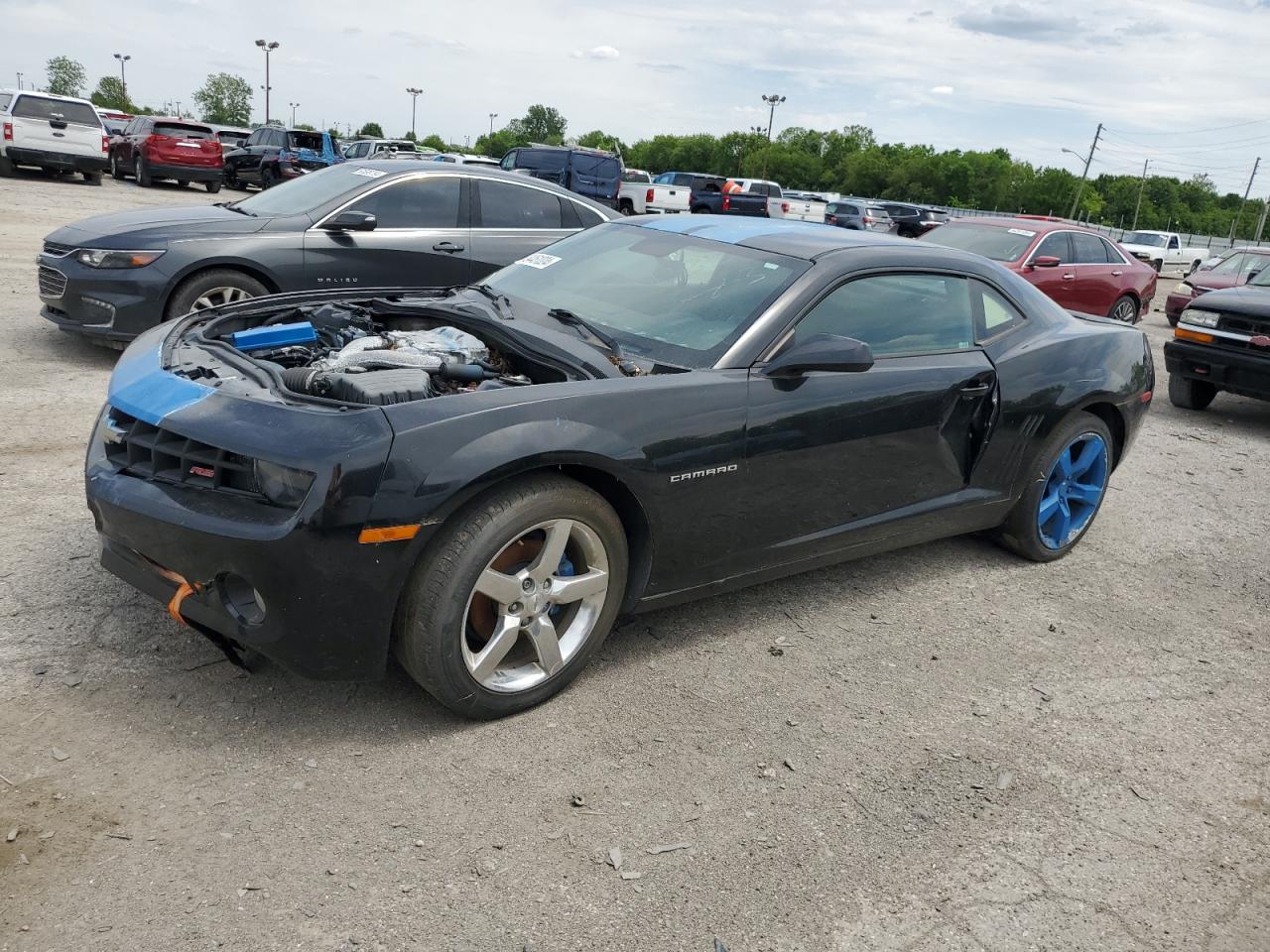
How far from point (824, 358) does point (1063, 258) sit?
1035 cm

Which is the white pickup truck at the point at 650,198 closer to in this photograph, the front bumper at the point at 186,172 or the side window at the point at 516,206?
the front bumper at the point at 186,172

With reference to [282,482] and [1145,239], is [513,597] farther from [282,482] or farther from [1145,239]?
[1145,239]

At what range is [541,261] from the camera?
15.4ft

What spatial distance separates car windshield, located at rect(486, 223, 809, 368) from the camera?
3.90 metres

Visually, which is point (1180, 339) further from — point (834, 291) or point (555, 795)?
point (555, 795)

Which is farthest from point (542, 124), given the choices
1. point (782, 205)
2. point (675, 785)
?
point (675, 785)

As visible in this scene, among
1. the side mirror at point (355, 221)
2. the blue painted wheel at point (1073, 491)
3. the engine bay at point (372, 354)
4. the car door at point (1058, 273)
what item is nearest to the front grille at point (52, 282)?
the side mirror at point (355, 221)

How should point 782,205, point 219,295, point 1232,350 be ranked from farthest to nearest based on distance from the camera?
point 782,205
point 1232,350
point 219,295

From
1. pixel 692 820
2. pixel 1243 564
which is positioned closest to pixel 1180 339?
pixel 1243 564

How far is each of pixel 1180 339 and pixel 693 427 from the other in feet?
25.4

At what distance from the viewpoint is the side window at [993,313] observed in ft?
15.3

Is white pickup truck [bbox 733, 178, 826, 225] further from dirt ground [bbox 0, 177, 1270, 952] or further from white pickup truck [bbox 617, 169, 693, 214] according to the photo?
dirt ground [bbox 0, 177, 1270, 952]

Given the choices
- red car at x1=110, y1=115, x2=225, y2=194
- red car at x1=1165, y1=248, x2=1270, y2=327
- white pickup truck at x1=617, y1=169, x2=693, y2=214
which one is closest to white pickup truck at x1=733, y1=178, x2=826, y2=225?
white pickup truck at x1=617, y1=169, x2=693, y2=214

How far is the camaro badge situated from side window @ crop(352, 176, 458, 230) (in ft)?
16.5
